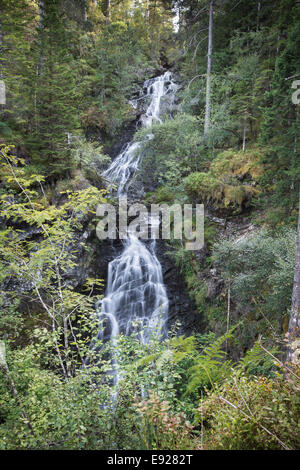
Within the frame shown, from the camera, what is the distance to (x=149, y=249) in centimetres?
1220

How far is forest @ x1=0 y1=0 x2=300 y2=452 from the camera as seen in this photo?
238cm

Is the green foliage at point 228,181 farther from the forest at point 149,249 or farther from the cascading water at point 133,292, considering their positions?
the cascading water at point 133,292

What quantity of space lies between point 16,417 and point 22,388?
3.19 feet

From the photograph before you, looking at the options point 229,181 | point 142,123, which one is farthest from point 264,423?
point 142,123

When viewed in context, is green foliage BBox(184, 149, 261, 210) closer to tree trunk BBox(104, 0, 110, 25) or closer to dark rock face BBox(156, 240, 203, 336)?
dark rock face BBox(156, 240, 203, 336)

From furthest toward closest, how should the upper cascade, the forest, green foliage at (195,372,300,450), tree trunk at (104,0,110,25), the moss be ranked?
tree trunk at (104,0,110,25) → the upper cascade → the moss → the forest → green foliage at (195,372,300,450)

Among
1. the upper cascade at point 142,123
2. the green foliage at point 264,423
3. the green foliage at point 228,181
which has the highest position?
the upper cascade at point 142,123

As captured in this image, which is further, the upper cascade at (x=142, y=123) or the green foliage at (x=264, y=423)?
the upper cascade at (x=142, y=123)

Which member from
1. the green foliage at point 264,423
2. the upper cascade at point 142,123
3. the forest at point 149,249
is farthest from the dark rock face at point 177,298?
the green foliage at point 264,423

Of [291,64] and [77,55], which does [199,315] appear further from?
[77,55]

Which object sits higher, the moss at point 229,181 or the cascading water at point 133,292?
the moss at point 229,181

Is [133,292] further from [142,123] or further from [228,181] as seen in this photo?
[142,123]

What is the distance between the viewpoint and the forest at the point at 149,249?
2375 millimetres

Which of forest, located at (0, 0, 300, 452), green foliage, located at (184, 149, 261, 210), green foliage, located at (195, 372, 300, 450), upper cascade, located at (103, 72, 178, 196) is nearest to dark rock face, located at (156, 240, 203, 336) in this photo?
forest, located at (0, 0, 300, 452)
